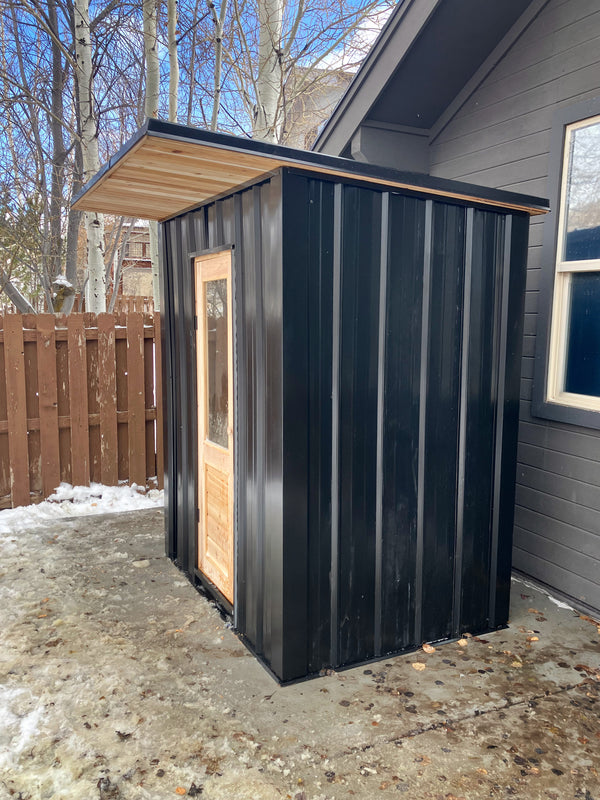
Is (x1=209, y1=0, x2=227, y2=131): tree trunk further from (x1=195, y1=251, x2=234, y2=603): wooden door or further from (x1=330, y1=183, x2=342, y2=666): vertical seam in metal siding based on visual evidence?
(x1=330, y1=183, x2=342, y2=666): vertical seam in metal siding

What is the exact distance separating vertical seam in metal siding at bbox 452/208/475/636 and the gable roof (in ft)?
5.61

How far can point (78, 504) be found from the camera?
5957mm

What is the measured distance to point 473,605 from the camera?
3738mm

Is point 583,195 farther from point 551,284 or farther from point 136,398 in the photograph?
point 136,398

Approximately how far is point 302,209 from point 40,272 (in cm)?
1010

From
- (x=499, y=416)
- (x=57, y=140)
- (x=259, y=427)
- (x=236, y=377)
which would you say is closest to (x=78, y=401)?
(x=236, y=377)

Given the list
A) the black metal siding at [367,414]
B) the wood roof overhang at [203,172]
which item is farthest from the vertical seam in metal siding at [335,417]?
the wood roof overhang at [203,172]

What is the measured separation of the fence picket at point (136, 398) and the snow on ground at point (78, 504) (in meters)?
0.21

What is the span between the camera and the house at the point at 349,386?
10.0ft

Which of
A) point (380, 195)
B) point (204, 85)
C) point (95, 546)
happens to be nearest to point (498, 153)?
point (380, 195)

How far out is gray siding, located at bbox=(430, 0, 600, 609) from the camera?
155 inches

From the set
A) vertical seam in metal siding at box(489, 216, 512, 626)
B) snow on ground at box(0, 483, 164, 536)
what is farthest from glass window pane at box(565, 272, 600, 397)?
snow on ground at box(0, 483, 164, 536)

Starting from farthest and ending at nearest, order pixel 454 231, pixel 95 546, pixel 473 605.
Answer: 1. pixel 95 546
2. pixel 473 605
3. pixel 454 231

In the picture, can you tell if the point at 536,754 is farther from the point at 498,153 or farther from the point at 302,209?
the point at 498,153
